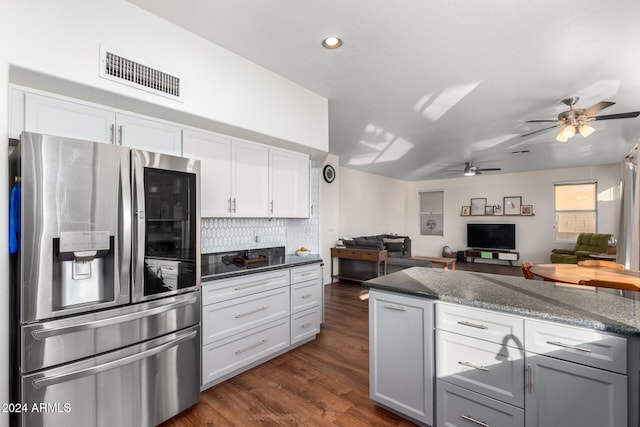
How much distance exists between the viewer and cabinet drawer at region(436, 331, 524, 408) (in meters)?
1.54

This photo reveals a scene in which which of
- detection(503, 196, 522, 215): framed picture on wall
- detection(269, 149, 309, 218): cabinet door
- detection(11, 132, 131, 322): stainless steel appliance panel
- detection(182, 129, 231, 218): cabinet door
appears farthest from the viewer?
detection(503, 196, 522, 215): framed picture on wall

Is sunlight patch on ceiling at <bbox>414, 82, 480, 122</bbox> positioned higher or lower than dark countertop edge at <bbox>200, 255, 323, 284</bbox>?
higher

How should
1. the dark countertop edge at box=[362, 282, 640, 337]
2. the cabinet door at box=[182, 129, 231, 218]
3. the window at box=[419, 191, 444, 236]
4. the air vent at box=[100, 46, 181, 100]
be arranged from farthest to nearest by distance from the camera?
the window at box=[419, 191, 444, 236], the cabinet door at box=[182, 129, 231, 218], the air vent at box=[100, 46, 181, 100], the dark countertop edge at box=[362, 282, 640, 337]

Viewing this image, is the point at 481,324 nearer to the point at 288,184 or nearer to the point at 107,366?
the point at 107,366

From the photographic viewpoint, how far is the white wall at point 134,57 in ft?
5.11

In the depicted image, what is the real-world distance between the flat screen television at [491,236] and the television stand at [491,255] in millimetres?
151

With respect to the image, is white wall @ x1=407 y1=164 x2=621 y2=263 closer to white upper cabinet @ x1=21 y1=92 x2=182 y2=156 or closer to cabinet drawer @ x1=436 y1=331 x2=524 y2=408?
Result: cabinet drawer @ x1=436 y1=331 x2=524 y2=408

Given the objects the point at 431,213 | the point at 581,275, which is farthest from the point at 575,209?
the point at 581,275

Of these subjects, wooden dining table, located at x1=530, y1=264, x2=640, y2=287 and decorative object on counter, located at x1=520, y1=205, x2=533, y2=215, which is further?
decorative object on counter, located at x1=520, y1=205, x2=533, y2=215

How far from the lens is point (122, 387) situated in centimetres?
176

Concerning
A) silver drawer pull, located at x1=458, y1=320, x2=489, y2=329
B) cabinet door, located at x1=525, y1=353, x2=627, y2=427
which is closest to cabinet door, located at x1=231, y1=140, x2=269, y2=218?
silver drawer pull, located at x1=458, y1=320, x2=489, y2=329

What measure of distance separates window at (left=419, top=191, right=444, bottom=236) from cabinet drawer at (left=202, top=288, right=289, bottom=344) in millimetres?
7749

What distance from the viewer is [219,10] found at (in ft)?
6.60

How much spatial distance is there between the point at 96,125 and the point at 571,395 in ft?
10.4
